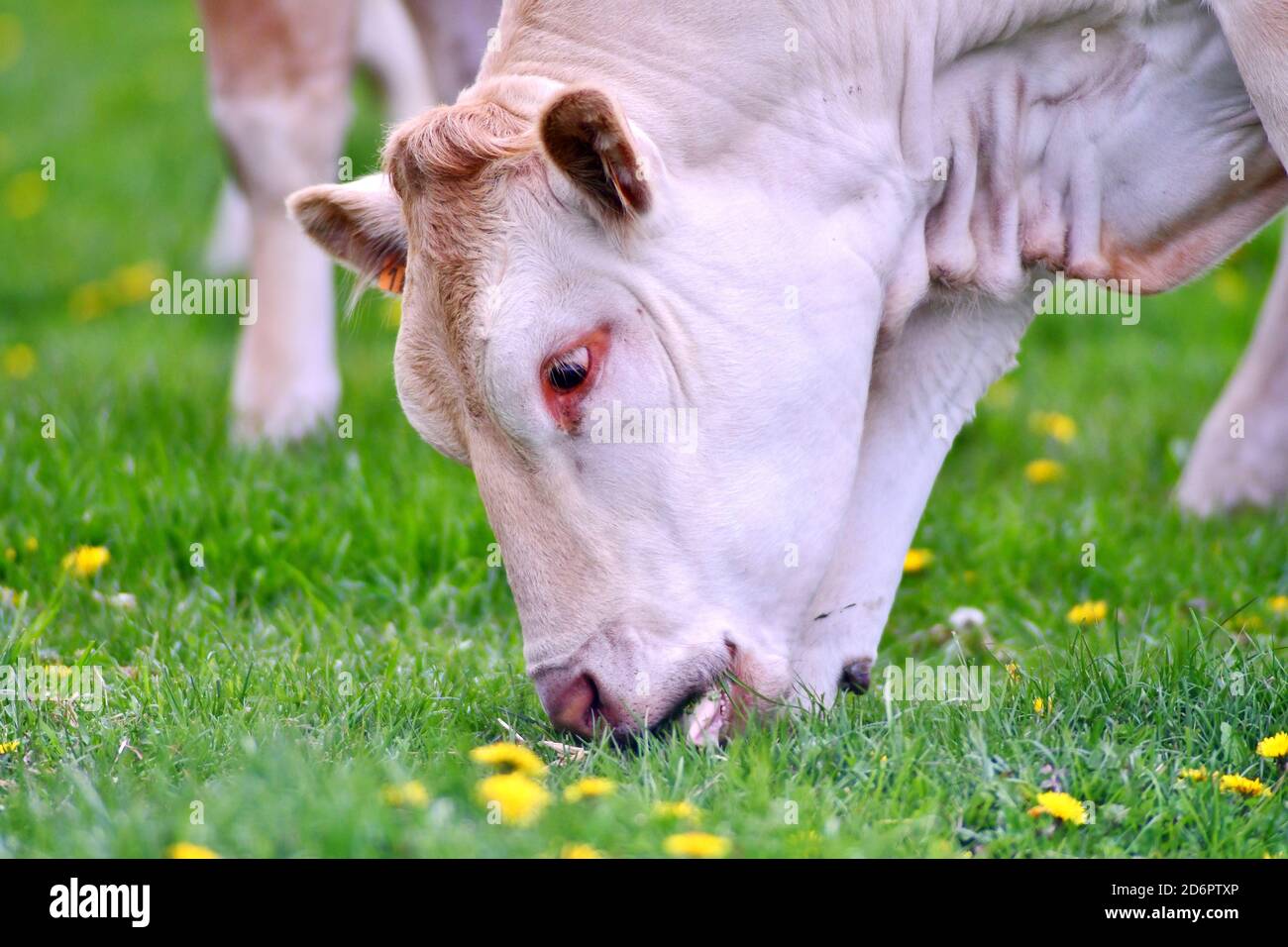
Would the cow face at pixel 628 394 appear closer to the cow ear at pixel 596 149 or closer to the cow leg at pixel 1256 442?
the cow ear at pixel 596 149

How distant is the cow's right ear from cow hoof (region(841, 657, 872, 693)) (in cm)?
138

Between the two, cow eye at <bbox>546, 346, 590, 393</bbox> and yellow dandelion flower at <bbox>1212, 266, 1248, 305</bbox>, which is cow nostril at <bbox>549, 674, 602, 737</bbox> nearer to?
cow eye at <bbox>546, 346, 590, 393</bbox>

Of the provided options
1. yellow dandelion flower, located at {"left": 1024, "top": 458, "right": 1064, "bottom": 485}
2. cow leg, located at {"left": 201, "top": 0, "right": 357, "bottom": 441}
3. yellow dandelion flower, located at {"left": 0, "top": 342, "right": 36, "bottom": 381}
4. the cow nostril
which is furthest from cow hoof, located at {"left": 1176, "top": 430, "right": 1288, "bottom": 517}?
yellow dandelion flower, located at {"left": 0, "top": 342, "right": 36, "bottom": 381}

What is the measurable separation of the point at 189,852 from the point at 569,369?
4.08ft

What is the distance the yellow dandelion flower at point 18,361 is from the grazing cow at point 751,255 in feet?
11.1

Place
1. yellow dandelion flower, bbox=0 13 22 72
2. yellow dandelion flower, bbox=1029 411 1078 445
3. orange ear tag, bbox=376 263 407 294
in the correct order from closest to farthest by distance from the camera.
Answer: orange ear tag, bbox=376 263 407 294 < yellow dandelion flower, bbox=1029 411 1078 445 < yellow dandelion flower, bbox=0 13 22 72

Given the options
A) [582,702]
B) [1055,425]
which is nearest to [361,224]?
[582,702]

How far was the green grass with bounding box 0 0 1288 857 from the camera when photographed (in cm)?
277

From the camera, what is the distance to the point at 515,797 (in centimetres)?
254

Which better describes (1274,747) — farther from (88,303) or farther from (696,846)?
(88,303)

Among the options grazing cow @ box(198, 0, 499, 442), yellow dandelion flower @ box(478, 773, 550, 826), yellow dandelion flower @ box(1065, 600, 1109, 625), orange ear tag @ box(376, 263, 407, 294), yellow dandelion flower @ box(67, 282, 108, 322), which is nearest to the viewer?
yellow dandelion flower @ box(478, 773, 550, 826)

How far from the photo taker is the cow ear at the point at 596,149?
9.80ft
